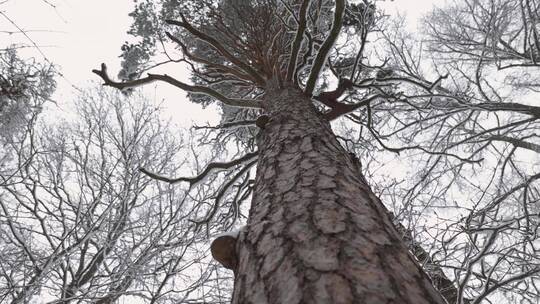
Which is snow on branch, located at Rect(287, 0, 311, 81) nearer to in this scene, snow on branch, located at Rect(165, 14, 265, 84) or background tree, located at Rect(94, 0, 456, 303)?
snow on branch, located at Rect(165, 14, 265, 84)

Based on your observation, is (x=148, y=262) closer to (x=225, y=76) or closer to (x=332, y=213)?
(x=225, y=76)

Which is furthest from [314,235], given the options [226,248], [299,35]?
[299,35]

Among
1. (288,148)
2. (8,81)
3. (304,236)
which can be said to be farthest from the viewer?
(8,81)

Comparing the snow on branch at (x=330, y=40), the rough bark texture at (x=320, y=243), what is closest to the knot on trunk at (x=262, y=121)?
the snow on branch at (x=330, y=40)

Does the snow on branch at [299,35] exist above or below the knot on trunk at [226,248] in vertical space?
above

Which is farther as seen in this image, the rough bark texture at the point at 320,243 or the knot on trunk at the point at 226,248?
the knot on trunk at the point at 226,248

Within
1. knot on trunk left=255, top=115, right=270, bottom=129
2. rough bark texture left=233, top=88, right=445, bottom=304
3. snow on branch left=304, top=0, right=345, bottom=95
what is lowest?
rough bark texture left=233, top=88, right=445, bottom=304

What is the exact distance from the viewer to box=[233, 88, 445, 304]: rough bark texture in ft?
2.59

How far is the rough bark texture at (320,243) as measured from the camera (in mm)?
790

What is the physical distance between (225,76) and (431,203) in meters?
3.08

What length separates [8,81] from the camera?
11.5ft

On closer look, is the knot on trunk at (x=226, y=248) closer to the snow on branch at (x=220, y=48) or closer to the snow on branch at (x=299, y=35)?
the snow on branch at (x=299, y=35)

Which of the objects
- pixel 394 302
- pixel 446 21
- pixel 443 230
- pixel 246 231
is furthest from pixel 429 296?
pixel 446 21

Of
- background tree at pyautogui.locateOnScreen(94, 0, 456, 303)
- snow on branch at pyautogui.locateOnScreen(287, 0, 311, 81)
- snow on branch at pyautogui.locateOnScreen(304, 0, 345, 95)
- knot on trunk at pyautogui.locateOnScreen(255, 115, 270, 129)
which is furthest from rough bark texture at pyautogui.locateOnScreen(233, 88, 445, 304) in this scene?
snow on branch at pyautogui.locateOnScreen(287, 0, 311, 81)
